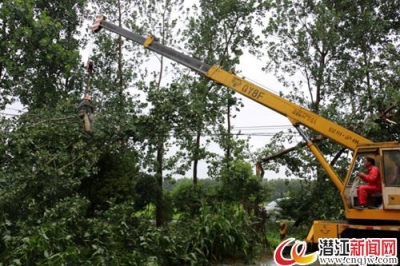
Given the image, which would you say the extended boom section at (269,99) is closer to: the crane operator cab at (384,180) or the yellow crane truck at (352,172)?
the yellow crane truck at (352,172)

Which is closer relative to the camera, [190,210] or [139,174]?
[139,174]

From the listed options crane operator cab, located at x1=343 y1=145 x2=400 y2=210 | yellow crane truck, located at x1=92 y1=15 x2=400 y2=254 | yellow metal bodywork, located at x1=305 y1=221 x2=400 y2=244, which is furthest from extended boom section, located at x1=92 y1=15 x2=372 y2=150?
yellow metal bodywork, located at x1=305 y1=221 x2=400 y2=244

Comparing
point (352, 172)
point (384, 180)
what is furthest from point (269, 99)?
point (384, 180)

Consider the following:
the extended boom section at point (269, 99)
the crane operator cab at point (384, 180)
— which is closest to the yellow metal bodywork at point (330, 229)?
the crane operator cab at point (384, 180)

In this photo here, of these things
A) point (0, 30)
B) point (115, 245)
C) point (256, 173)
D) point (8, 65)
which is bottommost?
point (115, 245)

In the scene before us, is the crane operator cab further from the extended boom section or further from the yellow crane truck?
the extended boom section

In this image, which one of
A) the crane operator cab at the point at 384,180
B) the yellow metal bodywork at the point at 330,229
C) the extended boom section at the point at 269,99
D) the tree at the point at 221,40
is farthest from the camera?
the tree at the point at 221,40

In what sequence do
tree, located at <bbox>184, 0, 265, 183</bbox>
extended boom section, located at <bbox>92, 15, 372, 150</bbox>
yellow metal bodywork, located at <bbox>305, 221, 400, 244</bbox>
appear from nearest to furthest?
yellow metal bodywork, located at <bbox>305, 221, 400, 244</bbox> < extended boom section, located at <bbox>92, 15, 372, 150</bbox> < tree, located at <bbox>184, 0, 265, 183</bbox>

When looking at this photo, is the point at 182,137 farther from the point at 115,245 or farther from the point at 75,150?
the point at 115,245

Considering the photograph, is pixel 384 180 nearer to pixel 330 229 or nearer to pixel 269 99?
pixel 330 229

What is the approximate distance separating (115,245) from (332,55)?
8.88 metres

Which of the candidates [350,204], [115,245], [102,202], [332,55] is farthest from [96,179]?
[332,55]

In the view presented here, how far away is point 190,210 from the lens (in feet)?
43.8

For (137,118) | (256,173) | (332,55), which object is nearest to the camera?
(137,118)
